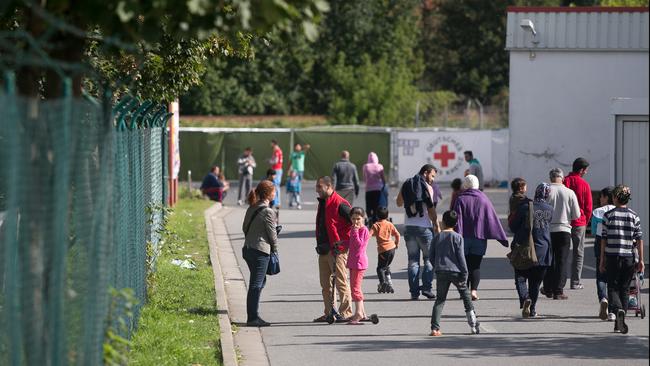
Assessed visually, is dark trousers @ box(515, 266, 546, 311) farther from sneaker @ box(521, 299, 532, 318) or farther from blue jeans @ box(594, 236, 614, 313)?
blue jeans @ box(594, 236, 614, 313)

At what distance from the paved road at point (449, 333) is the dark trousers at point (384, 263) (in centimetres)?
24

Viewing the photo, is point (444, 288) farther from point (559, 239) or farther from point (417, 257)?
point (559, 239)

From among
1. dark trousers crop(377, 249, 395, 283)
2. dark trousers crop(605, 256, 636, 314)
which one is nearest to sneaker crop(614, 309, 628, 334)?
dark trousers crop(605, 256, 636, 314)

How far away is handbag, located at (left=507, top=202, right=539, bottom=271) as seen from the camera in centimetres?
1334

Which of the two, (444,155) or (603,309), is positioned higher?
(444,155)

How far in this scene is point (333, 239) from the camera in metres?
12.8

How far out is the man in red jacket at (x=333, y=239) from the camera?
12.8 meters

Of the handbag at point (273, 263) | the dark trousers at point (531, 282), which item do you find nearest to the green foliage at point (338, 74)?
the dark trousers at point (531, 282)

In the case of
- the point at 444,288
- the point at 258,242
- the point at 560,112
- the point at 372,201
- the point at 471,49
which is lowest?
the point at 444,288

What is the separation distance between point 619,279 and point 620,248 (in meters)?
0.38

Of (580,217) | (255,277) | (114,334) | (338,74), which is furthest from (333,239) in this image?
(338,74)

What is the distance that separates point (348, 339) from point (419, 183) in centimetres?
374

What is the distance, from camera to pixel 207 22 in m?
5.57

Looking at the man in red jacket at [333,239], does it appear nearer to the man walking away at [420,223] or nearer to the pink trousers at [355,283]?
the pink trousers at [355,283]
